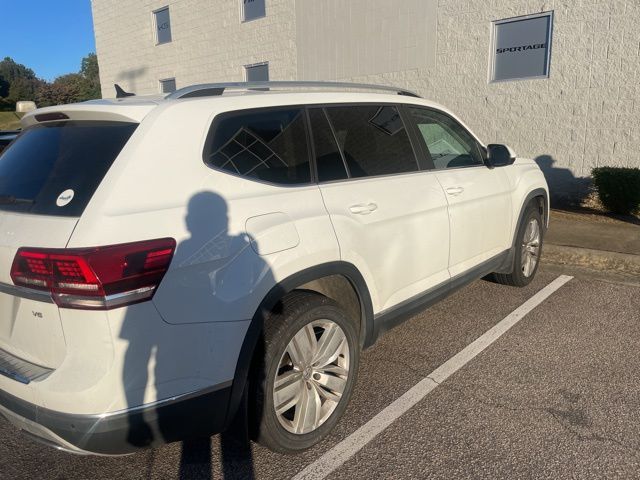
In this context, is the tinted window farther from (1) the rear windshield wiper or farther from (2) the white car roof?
A: (1) the rear windshield wiper

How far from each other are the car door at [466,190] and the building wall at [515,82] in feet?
16.6

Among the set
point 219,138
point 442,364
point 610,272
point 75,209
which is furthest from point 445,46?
point 75,209

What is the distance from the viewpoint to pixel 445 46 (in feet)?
32.6

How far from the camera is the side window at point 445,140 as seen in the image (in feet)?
12.7

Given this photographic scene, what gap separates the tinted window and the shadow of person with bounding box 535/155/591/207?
20.8 ft

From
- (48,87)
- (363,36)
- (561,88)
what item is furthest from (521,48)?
(48,87)

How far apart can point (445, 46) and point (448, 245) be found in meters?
7.39

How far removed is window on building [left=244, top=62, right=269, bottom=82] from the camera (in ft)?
45.7

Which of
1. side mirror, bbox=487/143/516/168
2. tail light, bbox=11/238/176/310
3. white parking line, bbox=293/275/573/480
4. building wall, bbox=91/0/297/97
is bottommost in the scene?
white parking line, bbox=293/275/573/480

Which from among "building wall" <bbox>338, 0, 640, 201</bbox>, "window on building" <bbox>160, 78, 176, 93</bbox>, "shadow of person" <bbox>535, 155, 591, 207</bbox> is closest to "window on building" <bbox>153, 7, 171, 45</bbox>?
"window on building" <bbox>160, 78, 176, 93</bbox>

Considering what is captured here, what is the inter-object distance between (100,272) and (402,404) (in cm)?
199

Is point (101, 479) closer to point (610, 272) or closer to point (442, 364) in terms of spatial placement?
point (442, 364)

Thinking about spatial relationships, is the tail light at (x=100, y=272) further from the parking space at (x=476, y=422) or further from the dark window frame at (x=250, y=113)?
the parking space at (x=476, y=422)

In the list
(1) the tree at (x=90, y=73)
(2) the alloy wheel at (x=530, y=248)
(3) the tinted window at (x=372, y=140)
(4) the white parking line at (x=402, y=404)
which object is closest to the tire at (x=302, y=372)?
(4) the white parking line at (x=402, y=404)
